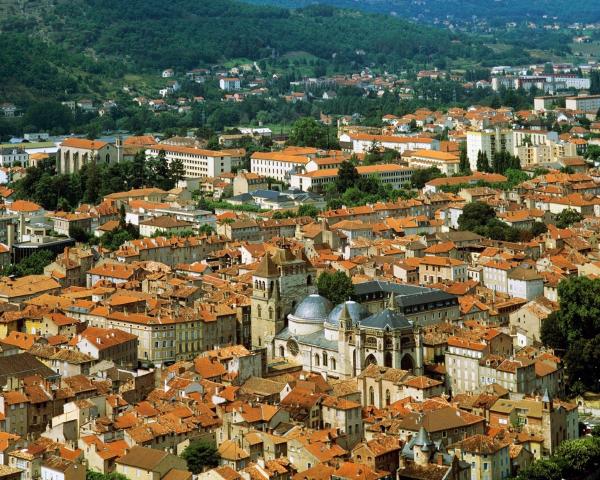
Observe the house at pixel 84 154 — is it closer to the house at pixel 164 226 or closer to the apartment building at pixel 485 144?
the house at pixel 164 226

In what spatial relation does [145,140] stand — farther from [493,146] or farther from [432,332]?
[432,332]

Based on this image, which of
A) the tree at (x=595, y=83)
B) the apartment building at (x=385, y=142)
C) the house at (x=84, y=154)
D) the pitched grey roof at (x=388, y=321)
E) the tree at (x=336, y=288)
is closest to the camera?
the pitched grey roof at (x=388, y=321)

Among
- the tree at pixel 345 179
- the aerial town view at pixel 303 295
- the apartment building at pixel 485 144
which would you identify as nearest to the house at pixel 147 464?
the aerial town view at pixel 303 295

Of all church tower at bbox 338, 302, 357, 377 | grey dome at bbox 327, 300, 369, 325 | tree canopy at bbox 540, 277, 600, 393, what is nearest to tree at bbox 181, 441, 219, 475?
A: church tower at bbox 338, 302, 357, 377

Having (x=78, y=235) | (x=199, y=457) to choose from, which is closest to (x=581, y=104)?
(x=78, y=235)

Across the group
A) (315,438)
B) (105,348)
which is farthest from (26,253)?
(315,438)

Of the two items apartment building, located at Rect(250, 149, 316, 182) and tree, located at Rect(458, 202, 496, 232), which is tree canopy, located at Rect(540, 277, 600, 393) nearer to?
tree, located at Rect(458, 202, 496, 232)
